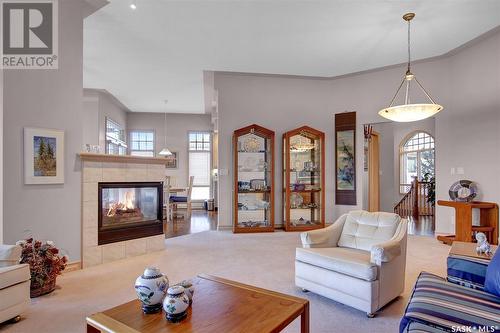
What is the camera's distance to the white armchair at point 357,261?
2.37 metres

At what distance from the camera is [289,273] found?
339 centimetres

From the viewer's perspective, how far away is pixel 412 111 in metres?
3.68

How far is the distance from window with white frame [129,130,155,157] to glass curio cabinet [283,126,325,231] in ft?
18.7

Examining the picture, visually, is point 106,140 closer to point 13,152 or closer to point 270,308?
point 13,152

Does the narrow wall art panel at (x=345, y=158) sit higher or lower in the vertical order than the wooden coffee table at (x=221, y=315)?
higher

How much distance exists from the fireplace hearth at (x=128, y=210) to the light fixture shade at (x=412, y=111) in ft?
11.8

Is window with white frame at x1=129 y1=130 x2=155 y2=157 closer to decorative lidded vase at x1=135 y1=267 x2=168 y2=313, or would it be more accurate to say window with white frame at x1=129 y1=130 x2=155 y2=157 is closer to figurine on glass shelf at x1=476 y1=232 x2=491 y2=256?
decorative lidded vase at x1=135 y1=267 x2=168 y2=313

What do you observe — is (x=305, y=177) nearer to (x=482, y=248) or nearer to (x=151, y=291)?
(x=482, y=248)

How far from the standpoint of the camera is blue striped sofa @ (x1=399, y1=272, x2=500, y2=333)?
142cm

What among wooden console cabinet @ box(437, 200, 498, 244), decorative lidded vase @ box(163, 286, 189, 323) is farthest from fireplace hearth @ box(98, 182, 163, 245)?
wooden console cabinet @ box(437, 200, 498, 244)

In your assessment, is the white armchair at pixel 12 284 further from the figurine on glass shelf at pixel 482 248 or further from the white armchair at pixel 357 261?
the figurine on glass shelf at pixel 482 248

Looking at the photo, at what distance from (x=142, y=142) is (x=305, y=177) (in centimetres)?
629

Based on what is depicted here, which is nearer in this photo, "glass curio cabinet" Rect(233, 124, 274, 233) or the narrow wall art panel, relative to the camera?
"glass curio cabinet" Rect(233, 124, 274, 233)

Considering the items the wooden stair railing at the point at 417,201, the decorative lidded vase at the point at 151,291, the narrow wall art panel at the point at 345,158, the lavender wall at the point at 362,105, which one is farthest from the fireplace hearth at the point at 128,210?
the wooden stair railing at the point at 417,201
